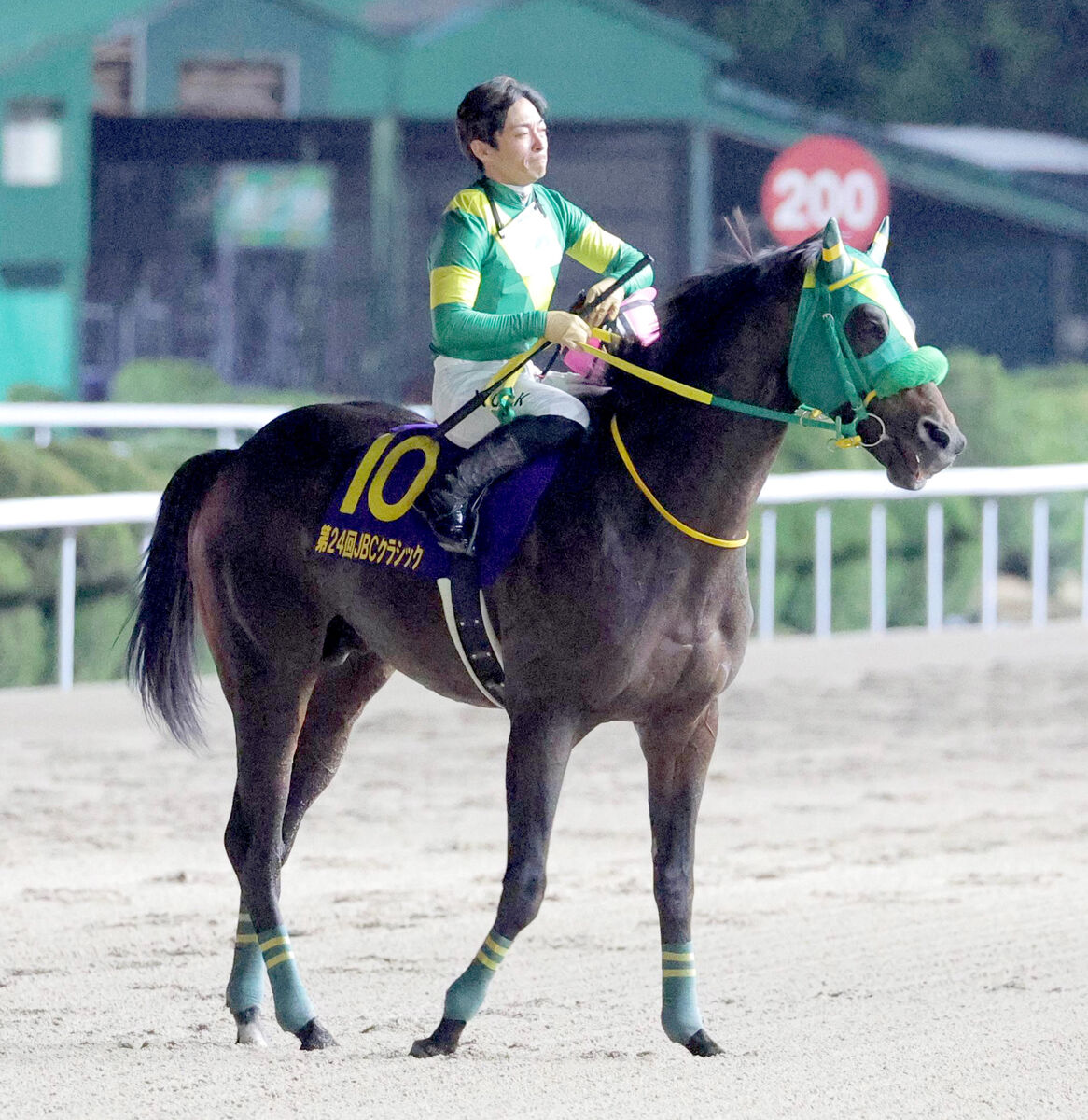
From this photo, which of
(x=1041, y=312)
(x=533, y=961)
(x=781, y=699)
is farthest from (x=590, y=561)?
(x=1041, y=312)

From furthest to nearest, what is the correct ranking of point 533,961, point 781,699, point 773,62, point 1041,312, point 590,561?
point 773,62, point 1041,312, point 781,699, point 533,961, point 590,561

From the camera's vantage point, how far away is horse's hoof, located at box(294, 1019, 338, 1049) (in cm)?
439

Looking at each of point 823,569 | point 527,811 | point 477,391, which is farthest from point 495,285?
point 823,569

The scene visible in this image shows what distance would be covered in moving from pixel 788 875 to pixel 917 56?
27.3 metres

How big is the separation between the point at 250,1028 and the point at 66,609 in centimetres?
477

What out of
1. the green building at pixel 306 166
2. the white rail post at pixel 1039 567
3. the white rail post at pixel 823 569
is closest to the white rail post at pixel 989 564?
the white rail post at pixel 1039 567

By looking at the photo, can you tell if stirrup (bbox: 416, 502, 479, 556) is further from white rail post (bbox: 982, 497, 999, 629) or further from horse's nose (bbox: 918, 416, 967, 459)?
white rail post (bbox: 982, 497, 999, 629)

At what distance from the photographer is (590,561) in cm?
414

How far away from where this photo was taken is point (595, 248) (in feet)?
14.7

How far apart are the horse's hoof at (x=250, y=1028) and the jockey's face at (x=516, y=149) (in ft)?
5.84

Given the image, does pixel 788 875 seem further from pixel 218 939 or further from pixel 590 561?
pixel 590 561

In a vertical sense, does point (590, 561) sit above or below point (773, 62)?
below

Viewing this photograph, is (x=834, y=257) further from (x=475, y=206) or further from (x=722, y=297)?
(x=475, y=206)

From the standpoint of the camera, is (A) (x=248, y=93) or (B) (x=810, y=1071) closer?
(B) (x=810, y=1071)
